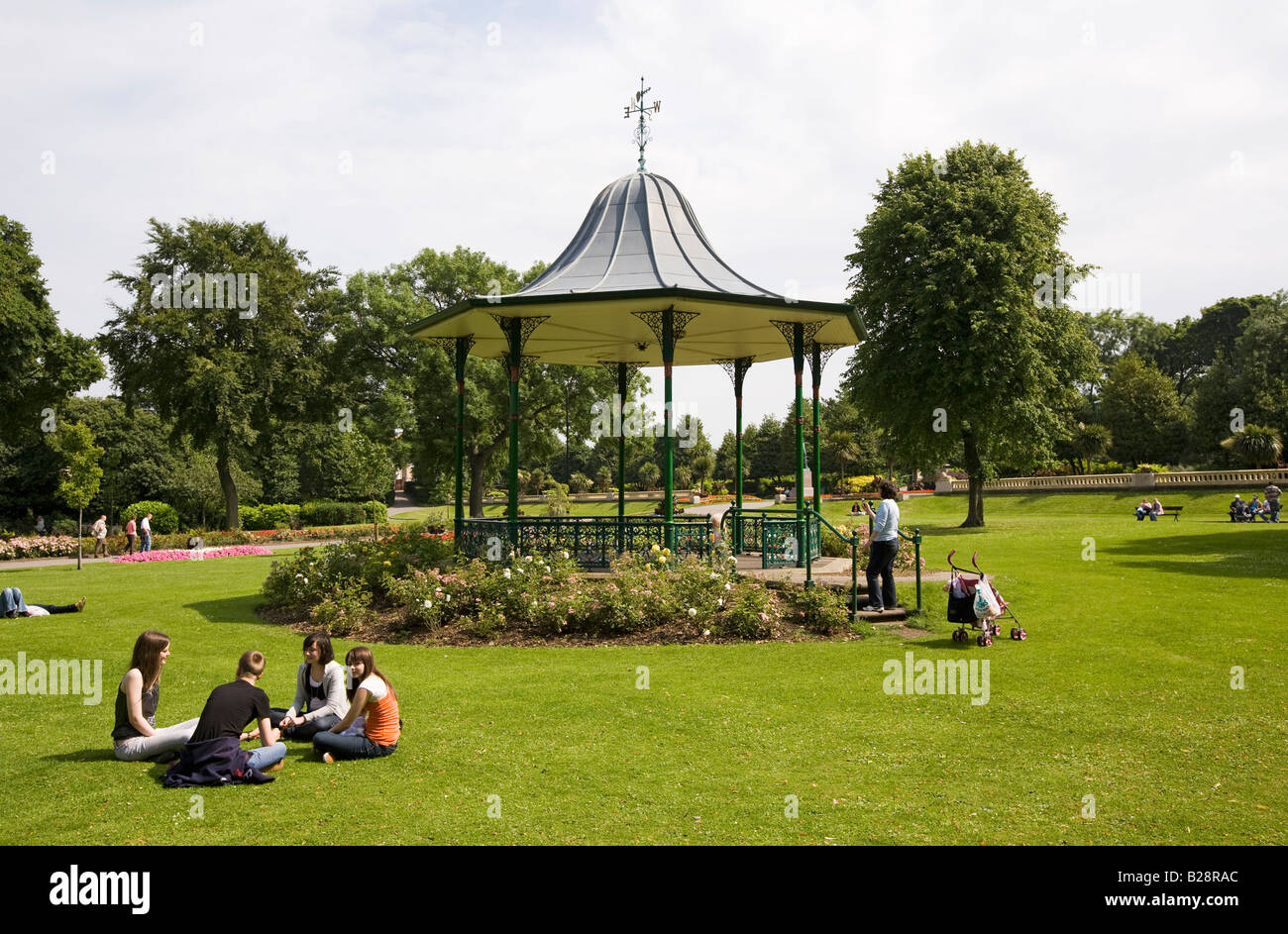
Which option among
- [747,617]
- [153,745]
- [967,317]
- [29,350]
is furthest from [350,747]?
[29,350]

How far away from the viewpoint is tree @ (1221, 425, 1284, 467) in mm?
A: 45844

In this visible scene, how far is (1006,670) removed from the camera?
10.7 metres

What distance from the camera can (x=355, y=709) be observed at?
7.54 metres

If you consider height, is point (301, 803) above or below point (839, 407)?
below

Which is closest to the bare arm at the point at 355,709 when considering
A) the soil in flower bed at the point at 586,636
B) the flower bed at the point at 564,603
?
the soil in flower bed at the point at 586,636

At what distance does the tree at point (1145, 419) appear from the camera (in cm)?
5944

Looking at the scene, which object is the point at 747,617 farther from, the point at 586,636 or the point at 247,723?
the point at 247,723

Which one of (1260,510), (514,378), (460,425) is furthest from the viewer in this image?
(1260,510)

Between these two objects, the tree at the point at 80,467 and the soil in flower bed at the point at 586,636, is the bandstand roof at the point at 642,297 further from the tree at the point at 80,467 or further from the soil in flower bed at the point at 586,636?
the tree at the point at 80,467

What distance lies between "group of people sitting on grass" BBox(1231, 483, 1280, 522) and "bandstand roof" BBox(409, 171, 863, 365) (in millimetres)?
23943

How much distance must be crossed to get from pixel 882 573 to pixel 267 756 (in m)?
9.56
